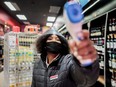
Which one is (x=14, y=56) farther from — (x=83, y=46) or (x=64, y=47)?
(x=83, y=46)

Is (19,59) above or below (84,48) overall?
below

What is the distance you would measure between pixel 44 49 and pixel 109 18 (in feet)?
3.97

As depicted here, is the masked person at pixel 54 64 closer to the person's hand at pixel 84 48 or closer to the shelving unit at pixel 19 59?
the person's hand at pixel 84 48

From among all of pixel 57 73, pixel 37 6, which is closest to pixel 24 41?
pixel 57 73

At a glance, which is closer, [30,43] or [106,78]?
[106,78]

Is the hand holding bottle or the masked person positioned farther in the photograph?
the masked person

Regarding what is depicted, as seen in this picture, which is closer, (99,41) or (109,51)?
(109,51)

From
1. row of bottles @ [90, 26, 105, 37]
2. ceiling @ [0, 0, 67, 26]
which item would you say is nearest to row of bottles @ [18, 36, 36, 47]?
row of bottles @ [90, 26, 105, 37]

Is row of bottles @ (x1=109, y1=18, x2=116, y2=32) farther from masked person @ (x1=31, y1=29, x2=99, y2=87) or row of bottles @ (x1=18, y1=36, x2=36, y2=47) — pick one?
row of bottles @ (x1=18, y1=36, x2=36, y2=47)

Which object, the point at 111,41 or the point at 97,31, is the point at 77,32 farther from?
the point at 97,31

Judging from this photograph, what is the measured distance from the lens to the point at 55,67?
163cm

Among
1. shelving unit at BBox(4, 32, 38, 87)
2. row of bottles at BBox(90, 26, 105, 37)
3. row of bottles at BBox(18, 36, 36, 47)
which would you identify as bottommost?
shelving unit at BBox(4, 32, 38, 87)

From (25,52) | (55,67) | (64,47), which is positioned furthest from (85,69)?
(25,52)

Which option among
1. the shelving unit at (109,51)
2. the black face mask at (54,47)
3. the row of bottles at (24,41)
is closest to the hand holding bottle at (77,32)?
the black face mask at (54,47)
